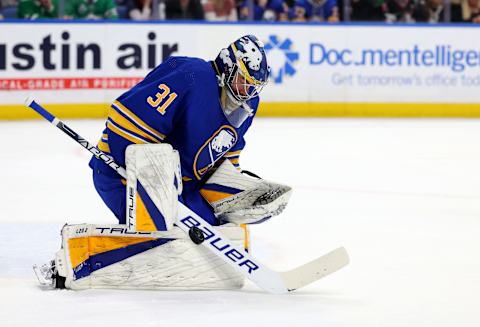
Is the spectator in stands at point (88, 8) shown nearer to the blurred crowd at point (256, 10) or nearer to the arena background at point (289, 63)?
the blurred crowd at point (256, 10)

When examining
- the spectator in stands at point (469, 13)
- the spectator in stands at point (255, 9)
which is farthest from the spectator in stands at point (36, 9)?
the spectator in stands at point (469, 13)

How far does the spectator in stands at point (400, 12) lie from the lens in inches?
355

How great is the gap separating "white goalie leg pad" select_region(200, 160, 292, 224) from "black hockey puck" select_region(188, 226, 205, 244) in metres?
0.28

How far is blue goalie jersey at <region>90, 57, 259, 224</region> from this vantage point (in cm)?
290

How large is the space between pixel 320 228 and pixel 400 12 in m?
5.31

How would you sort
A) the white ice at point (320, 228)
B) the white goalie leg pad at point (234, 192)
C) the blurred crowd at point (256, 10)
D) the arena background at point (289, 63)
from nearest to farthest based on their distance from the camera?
1. the white ice at point (320, 228)
2. the white goalie leg pad at point (234, 192)
3. the arena background at point (289, 63)
4. the blurred crowd at point (256, 10)

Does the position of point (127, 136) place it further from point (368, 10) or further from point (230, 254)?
point (368, 10)

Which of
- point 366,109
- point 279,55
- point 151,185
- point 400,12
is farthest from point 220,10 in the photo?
point 151,185

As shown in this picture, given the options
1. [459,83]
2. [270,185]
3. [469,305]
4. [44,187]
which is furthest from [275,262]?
[459,83]

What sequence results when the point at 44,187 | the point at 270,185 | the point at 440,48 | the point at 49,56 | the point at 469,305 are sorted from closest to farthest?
the point at 469,305, the point at 270,185, the point at 44,187, the point at 49,56, the point at 440,48

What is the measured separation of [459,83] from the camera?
8938 mm

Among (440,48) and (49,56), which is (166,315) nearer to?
(49,56)

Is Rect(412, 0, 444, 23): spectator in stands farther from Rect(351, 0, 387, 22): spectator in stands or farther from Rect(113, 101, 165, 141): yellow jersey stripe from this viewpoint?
Rect(113, 101, 165, 141): yellow jersey stripe

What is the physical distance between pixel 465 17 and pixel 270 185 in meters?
6.33
